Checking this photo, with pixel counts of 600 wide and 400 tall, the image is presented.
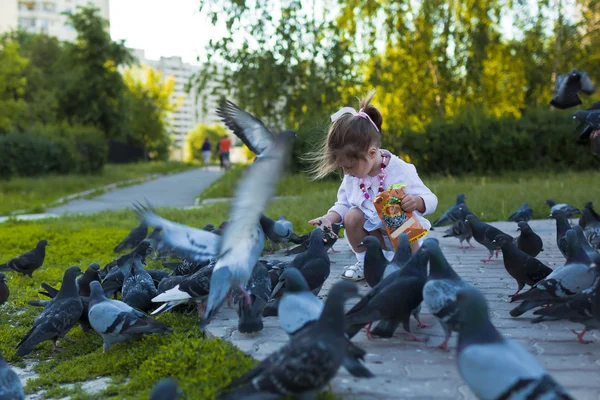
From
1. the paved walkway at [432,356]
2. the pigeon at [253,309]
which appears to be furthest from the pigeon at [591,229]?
the pigeon at [253,309]

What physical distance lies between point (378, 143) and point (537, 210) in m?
5.70

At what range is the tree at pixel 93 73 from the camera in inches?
1011

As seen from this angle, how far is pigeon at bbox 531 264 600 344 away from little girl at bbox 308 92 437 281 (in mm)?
1537

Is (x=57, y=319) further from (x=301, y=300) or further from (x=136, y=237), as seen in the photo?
(x=136, y=237)

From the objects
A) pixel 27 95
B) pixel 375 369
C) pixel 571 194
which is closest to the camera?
pixel 375 369

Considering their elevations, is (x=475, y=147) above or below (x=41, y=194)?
above

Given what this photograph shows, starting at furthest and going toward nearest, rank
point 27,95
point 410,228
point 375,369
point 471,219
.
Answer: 1. point 27,95
2. point 471,219
3. point 410,228
4. point 375,369

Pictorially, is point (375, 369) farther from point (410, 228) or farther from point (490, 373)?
point (410, 228)

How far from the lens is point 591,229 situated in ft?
20.2

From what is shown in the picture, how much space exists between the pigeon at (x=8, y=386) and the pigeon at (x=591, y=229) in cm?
549

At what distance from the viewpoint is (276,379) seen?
91.4 inches

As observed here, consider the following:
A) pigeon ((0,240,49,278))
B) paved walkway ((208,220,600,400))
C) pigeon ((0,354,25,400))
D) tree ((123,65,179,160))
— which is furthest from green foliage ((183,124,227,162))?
pigeon ((0,354,25,400))

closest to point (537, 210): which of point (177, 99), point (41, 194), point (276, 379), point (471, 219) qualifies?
point (471, 219)

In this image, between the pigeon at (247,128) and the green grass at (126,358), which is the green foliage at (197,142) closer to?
the green grass at (126,358)
